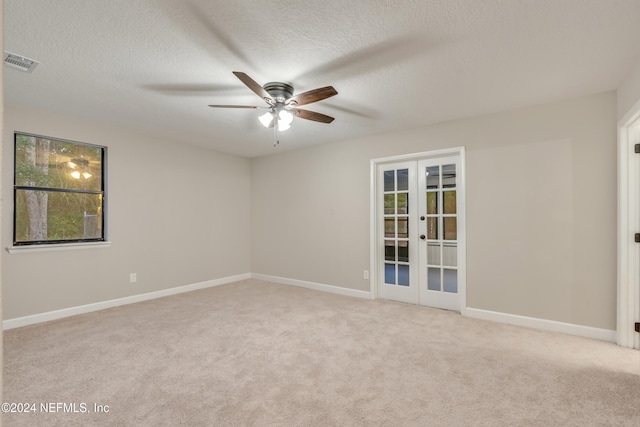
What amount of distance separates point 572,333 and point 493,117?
2427 mm

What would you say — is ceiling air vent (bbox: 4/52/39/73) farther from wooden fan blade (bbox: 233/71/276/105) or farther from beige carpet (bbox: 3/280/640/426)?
beige carpet (bbox: 3/280/640/426)

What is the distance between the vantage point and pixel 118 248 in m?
4.34

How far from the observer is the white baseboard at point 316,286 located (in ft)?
15.7

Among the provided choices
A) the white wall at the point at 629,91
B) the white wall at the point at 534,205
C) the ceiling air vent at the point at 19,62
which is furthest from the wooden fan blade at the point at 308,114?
the white wall at the point at 629,91

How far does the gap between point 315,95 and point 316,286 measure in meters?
3.37

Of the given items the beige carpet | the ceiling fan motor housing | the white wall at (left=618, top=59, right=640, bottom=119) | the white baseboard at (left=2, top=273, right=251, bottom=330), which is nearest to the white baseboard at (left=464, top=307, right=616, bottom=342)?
the beige carpet

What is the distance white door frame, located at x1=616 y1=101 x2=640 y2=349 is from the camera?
2.93 meters

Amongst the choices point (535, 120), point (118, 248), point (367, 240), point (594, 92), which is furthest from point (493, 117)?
point (118, 248)

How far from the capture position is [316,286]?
207 inches

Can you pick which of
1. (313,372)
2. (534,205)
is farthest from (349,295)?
(534,205)

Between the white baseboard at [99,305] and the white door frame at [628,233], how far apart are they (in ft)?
17.1

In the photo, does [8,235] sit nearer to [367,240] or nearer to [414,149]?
[367,240]

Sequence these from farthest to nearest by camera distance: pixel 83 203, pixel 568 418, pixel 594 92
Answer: pixel 83 203
pixel 594 92
pixel 568 418

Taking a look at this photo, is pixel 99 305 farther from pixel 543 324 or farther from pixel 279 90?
pixel 543 324
